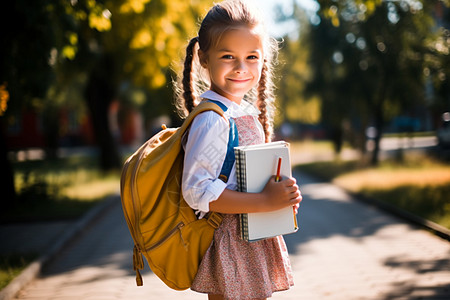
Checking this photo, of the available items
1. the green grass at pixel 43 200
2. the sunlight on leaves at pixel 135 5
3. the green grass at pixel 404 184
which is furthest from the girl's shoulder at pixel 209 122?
the sunlight on leaves at pixel 135 5

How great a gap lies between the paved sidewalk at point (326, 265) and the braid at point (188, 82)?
2662mm

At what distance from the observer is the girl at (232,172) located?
1.91 metres

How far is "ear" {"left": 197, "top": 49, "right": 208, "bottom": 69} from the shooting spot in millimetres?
2195

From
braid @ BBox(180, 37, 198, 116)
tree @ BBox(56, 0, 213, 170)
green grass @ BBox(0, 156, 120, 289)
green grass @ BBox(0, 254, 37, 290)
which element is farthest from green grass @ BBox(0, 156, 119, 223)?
braid @ BBox(180, 37, 198, 116)

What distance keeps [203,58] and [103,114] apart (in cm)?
1574

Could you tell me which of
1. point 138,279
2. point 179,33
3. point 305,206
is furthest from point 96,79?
point 138,279

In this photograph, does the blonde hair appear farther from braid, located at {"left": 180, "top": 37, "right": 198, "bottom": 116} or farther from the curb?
the curb

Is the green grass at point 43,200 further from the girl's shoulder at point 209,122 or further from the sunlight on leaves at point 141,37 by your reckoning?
the girl's shoulder at point 209,122

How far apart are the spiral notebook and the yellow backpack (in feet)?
0.39

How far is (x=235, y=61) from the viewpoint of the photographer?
210cm

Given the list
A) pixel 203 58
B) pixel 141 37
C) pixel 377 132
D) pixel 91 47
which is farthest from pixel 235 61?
pixel 377 132

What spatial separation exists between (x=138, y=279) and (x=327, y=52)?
15.5m

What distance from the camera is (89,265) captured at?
19.2ft

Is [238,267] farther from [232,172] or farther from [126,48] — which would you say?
[126,48]
